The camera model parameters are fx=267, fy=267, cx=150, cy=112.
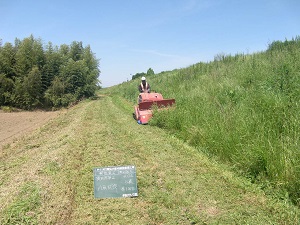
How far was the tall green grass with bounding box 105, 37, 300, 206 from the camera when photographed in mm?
4258

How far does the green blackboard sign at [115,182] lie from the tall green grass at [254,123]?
2.13m

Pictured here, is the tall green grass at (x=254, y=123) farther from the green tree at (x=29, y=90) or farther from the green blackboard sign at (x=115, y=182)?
the green tree at (x=29, y=90)

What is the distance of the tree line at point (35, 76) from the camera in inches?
836

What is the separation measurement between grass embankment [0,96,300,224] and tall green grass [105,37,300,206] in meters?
0.33

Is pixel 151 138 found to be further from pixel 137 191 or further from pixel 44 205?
pixel 44 205

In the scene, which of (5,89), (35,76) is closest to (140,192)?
(35,76)

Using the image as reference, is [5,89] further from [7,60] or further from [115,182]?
[115,182]

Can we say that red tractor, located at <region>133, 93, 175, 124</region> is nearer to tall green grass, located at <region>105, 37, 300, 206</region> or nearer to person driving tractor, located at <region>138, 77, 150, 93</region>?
tall green grass, located at <region>105, 37, 300, 206</region>

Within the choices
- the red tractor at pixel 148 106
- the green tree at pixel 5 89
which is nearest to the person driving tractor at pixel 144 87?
the red tractor at pixel 148 106

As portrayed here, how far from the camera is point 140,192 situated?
4.40m

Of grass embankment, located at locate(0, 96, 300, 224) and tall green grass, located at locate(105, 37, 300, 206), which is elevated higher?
tall green grass, located at locate(105, 37, 300, 206)

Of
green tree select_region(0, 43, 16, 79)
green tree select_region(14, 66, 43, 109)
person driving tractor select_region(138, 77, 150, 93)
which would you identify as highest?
green tree select_region(0, 43, 16, 79)

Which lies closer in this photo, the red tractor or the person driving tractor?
the red tractor

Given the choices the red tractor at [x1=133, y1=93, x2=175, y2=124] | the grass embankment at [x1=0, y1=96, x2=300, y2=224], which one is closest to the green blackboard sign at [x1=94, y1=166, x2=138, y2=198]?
the grass embankment at [x1=0, y1=96, x2=300, y2=224]
